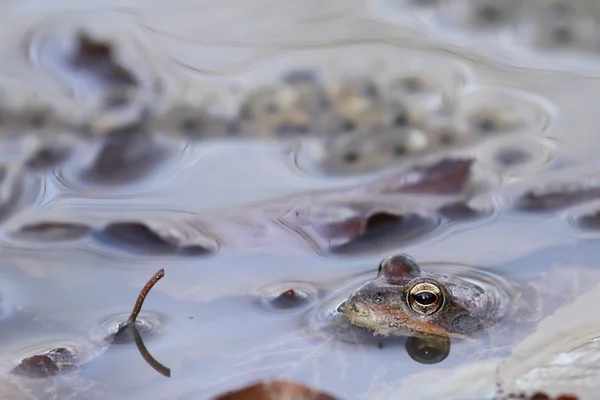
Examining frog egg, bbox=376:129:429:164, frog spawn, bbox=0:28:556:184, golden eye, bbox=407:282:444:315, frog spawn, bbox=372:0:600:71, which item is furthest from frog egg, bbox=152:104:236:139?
golden eye, bbox=407:282:444:315

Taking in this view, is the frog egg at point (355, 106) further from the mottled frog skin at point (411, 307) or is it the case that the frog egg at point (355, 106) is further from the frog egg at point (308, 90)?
the mottled frog skin at point (411, 307)

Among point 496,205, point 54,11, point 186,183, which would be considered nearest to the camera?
point 496,205

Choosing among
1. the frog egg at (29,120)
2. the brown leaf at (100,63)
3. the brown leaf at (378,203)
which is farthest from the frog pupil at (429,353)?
the brown leaf at (100,63)

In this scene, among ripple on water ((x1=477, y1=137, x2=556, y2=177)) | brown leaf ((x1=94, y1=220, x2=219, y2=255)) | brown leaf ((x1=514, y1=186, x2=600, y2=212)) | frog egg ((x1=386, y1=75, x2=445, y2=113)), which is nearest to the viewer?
brown leaf ((x1=94, y1=220, x2=219, y2=255))

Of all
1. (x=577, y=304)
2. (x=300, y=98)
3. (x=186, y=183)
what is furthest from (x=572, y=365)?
(x=300, y=98)

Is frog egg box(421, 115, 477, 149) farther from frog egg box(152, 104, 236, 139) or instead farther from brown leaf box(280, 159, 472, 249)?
frog egg box(152, 104, 236, 139)

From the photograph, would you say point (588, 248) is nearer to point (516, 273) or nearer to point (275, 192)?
point (516, 273)
